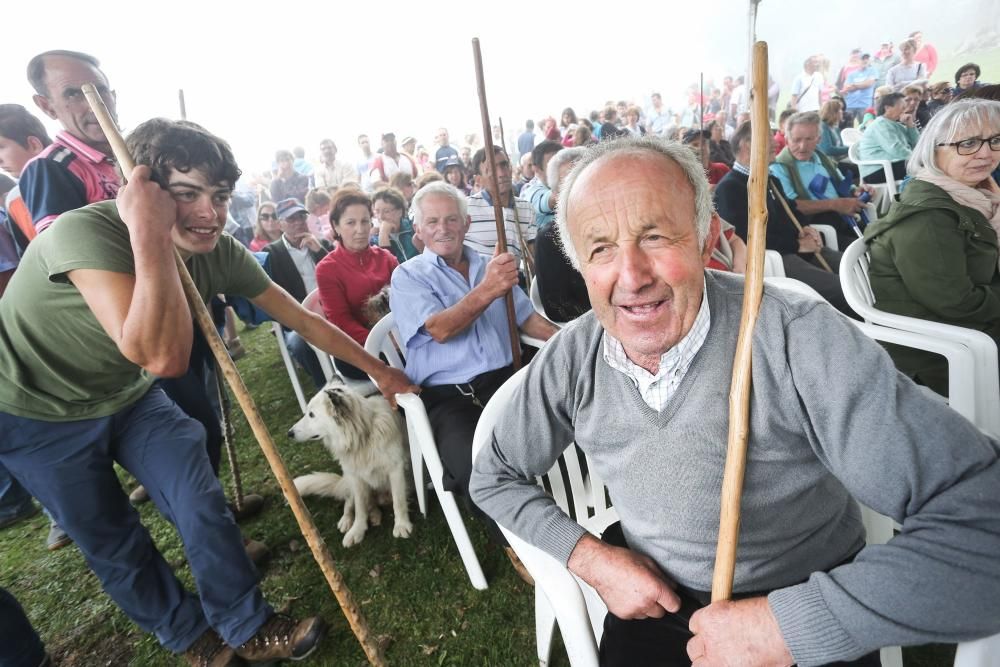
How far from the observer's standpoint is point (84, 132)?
7.04 feet

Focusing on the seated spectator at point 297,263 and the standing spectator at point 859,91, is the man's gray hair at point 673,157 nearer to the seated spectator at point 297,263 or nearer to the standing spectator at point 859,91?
the seated spectator at point 297,263

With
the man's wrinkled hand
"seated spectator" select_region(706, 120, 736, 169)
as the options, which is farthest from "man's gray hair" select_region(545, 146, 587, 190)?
"seated spectator" select_region(706, 120, 736, 169)

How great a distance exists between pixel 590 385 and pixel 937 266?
69.4 inches

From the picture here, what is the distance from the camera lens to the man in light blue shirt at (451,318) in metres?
2.23

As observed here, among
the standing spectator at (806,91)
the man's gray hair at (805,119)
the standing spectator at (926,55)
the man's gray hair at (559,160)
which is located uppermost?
the standing spectator at (926,55)

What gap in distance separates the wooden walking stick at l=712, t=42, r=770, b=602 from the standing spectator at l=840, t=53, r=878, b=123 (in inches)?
509

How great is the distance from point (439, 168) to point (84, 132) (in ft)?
23.8

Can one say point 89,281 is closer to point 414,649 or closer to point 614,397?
point 614,397

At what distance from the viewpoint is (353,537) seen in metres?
2.63

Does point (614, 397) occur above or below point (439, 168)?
below

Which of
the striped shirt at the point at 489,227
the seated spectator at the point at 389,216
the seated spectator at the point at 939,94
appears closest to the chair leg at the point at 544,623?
the striped shirt at the point at 489,227

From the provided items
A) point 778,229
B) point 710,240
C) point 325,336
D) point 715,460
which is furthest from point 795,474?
point 778,229

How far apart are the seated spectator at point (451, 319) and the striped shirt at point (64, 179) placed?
137cm

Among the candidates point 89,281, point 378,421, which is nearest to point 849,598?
point 89,281
